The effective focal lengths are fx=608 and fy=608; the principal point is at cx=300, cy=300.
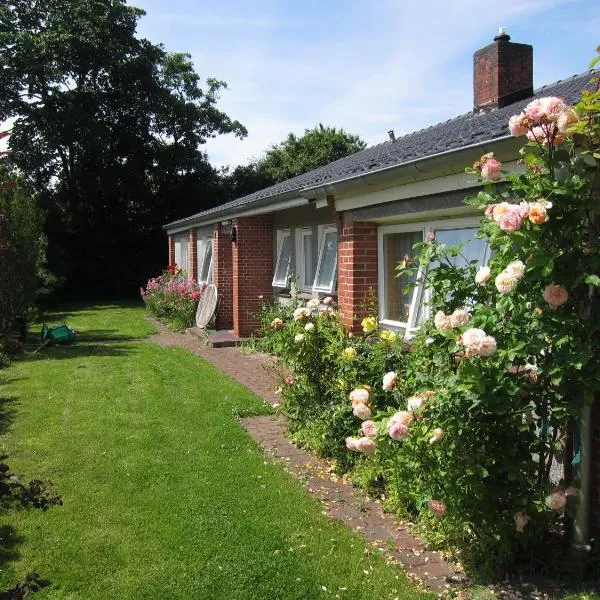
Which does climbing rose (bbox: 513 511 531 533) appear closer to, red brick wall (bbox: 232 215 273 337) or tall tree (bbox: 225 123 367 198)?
red brick wall (bbox: 232 215 273 337)

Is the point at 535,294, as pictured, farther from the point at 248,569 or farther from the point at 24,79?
the point at 24,79

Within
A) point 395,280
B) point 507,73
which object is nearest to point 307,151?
point 507,73

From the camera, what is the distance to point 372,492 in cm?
480

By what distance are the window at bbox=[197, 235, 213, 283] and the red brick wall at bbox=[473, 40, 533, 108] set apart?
9.06 meters

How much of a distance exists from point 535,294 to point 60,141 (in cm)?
2592

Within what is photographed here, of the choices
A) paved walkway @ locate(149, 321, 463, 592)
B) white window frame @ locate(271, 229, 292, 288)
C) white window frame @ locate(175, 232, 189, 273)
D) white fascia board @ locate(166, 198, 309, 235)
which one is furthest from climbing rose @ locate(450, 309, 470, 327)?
white window frame @ locate(175, 232, 189, 273)

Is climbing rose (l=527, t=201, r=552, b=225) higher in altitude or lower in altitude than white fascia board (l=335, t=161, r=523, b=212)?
lower

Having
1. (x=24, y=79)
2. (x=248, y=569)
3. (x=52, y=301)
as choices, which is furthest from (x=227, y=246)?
(x=24, y=79)

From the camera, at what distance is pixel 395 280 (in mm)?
→ 7105

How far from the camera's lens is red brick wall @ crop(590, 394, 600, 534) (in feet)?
11.2

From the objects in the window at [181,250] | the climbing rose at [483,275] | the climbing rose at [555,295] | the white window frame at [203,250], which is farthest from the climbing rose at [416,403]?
the window at [181,250]

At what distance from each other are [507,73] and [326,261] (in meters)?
4.09

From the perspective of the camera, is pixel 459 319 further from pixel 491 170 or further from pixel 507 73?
pixel 507 73

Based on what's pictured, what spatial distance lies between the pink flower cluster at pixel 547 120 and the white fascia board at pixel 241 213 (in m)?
5.85
